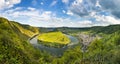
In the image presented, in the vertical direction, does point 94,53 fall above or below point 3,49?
below

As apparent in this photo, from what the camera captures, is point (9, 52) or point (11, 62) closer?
point (11, 62)

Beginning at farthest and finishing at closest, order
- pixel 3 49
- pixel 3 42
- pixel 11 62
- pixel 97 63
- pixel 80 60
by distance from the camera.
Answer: pixel 97 63 → pixel 80 60 → pixel 3 42 → pixel 3 49 → pixel 11 62

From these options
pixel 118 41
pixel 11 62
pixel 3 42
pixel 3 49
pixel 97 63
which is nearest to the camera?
pixel 11 62

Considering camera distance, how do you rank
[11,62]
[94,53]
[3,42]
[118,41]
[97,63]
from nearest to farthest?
[11,62]
[3,42]
[97,63]
[94,53]
[118,41]

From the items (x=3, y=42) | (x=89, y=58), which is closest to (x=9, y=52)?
(x=3, y=42)

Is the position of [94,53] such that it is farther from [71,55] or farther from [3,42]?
[3,42]

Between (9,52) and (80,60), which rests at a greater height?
(9,52)

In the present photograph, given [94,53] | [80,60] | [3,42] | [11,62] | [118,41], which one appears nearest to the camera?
[11,62]

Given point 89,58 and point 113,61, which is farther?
point 89,58

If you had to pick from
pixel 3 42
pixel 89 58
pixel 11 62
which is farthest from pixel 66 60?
pixel 11 62

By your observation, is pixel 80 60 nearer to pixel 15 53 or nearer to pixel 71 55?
pixel 71 55
